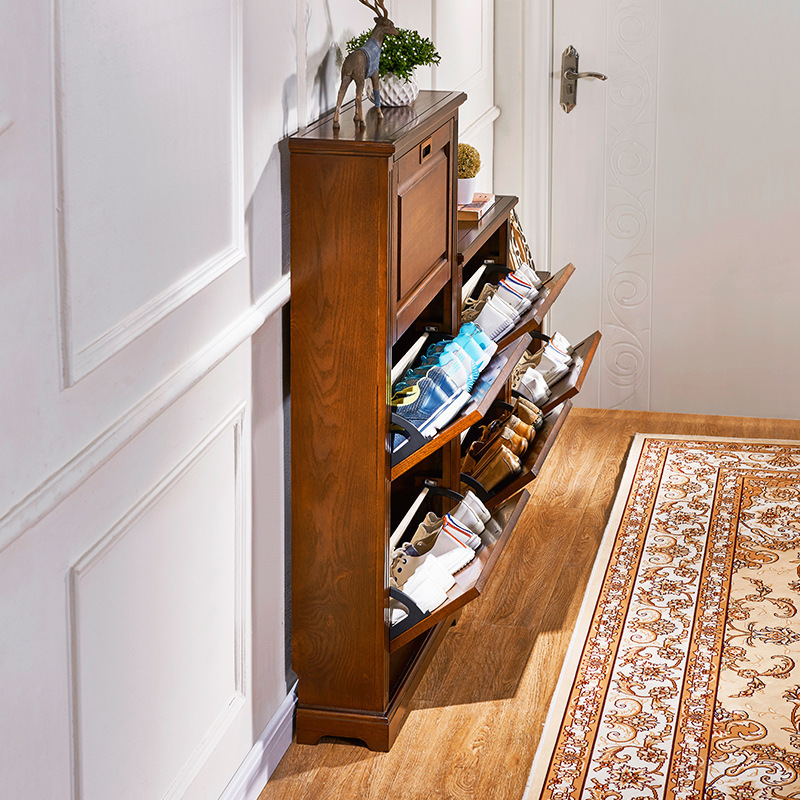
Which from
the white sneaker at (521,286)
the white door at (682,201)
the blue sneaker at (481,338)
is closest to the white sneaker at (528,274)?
the white sneaker at (521,286)

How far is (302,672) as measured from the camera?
2564 millimetres

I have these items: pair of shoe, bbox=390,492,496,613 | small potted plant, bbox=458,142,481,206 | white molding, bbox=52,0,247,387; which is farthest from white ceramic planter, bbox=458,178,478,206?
white molding, bbox=52,0,247,387

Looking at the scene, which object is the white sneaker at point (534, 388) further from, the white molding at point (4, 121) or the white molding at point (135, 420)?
the white molding at point (4, 121)

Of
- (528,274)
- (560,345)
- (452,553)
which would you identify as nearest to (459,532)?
(452,553)

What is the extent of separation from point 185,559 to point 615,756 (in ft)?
3.70

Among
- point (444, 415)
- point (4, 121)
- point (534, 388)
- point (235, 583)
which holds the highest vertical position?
point (4, 121)

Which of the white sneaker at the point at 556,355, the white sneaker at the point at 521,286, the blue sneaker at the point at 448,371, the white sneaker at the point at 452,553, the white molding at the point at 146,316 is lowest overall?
the white sneaker at the point at 452,553

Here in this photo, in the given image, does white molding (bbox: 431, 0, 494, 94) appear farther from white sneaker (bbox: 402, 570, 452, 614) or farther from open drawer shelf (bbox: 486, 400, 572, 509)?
white sneaker (bbox: 402, 570, 452, 614)

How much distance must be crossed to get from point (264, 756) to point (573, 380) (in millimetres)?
1500

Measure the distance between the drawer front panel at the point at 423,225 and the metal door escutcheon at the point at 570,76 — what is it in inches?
75.3

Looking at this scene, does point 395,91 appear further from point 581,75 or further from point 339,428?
point 581,75

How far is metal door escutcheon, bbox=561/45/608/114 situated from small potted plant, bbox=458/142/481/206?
145cm

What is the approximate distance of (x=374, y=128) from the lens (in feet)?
7.82

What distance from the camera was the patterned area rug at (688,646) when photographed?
2484 mm
